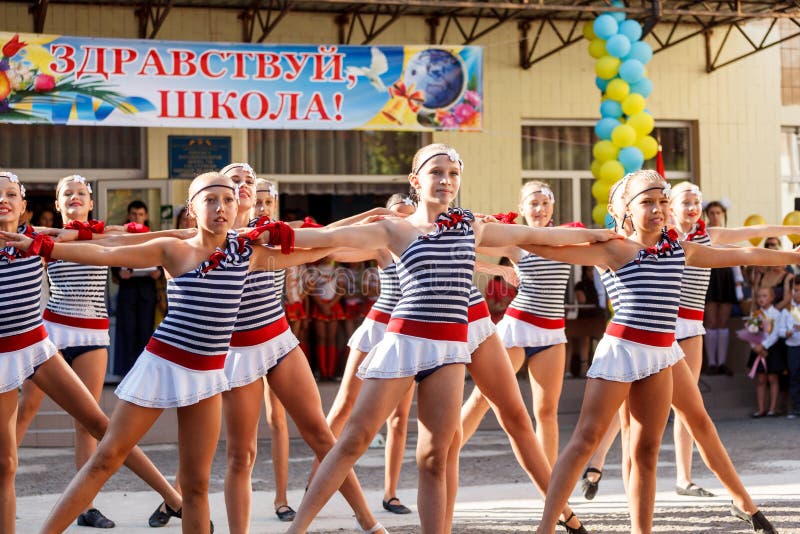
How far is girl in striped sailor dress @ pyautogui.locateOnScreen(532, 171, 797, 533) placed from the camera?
5906mm

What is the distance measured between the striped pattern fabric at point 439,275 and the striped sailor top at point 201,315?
809mm

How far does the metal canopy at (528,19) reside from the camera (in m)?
14.1

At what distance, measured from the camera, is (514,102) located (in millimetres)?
16328

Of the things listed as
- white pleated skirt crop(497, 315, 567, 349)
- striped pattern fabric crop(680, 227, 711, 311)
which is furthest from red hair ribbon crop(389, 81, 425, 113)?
striped pattern fabric crop(680, 227, 711, 311)

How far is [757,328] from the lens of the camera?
13.4 metres

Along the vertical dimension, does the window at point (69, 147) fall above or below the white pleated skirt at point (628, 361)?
above

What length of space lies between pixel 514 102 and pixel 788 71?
4224 millimetres

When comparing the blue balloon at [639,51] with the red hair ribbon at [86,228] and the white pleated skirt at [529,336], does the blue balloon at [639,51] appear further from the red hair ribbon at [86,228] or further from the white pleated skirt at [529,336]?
the red hair ribbon at [86,228]

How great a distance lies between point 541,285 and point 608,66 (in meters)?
5.99

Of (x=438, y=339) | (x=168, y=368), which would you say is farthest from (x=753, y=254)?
(x=168, y=368)

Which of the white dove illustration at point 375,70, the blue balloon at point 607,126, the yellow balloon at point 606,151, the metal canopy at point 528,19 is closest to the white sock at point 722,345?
the yellow balloon at point 606,151

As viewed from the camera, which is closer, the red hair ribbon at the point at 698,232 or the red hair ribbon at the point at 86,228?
the red hair ribbon at the point at 86,228

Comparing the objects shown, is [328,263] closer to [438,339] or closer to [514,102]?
[514,102]

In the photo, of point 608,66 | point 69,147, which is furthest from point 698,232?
point 69,147
